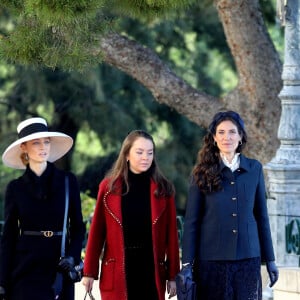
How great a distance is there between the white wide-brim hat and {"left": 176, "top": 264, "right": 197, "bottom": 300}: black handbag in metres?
1.07

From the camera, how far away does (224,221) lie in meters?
7.37

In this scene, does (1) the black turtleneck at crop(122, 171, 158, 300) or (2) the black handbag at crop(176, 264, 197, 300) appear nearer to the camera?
(2) the black handbag at crop(176, 264, 197, 300)

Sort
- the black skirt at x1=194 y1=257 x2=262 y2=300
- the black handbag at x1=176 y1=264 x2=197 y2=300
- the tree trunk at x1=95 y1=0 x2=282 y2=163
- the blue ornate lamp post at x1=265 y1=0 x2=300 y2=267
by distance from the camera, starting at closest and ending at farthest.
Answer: the black handbag at x1=176 y1=264 x2=197 y2=300 < the black skirt at x1=194 y1=257 x2=262 y2=300 < the blue ornate lamp post at x1=265 y1=0 x2=300 y2=267 < the tree trunk at x1=95 y1=0 x2=282 y2=163

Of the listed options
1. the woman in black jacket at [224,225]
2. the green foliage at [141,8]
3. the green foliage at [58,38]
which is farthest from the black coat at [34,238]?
the green foliage at [141,8]

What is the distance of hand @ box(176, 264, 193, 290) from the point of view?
285 inches

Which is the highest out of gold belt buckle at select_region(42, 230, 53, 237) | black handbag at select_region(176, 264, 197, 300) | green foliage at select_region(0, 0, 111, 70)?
green foliage at select_region(0, 0, 111, 70)

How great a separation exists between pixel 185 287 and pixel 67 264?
2.28ft

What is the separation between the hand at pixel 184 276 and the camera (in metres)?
7.24

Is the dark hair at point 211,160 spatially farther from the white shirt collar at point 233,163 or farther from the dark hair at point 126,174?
the dark hair at point 126,174

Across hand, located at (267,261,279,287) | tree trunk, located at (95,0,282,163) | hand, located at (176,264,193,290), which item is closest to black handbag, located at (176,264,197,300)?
hand, located at (176,264,193,290)

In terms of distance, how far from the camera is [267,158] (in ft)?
49.6

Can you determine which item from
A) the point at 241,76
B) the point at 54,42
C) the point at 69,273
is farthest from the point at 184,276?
the point at 241,76

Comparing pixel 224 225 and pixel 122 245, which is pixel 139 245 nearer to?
pixel 122 245

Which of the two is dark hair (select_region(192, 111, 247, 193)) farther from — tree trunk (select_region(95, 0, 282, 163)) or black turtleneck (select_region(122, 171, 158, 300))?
tree trunk (select_region(95, 0, 282, 163))
